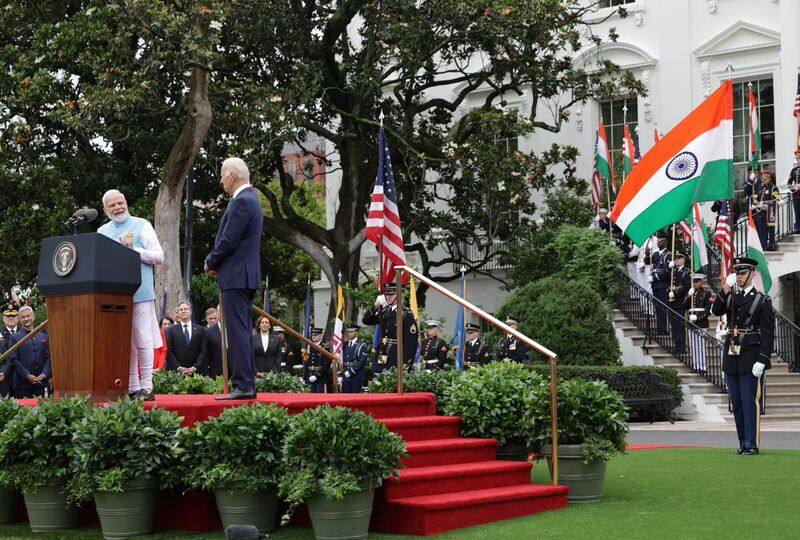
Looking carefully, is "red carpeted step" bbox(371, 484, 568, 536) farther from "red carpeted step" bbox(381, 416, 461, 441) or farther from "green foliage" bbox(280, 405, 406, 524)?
"red carpeted step" bbox(381, 416, 461, 441)

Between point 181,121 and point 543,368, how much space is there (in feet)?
35.9

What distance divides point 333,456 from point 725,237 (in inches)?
635

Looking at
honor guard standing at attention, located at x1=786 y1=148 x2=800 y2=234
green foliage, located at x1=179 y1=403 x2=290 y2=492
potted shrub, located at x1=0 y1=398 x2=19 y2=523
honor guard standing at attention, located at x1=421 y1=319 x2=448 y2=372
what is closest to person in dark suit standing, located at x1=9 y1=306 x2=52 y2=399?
potted shrub, located at x1=0 y1=398 x2=19 y2=523

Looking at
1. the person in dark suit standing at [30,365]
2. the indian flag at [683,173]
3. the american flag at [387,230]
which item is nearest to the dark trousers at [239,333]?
the american flag at [387,230]

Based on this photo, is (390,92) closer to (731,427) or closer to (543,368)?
(543,368)

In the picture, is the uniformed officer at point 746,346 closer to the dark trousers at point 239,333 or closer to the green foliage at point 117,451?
the dark trousers at point 239,333

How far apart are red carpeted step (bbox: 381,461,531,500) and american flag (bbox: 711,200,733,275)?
Result: 468 inches

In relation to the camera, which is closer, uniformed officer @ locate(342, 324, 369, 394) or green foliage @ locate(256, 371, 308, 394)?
green foliage @ locate(256, 371, 308, 394)

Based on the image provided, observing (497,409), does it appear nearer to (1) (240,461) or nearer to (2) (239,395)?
(2) (239,395)

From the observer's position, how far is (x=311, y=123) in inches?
1094

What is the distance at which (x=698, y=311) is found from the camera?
76.6ft

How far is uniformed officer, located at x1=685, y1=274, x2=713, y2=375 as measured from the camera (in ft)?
76.2

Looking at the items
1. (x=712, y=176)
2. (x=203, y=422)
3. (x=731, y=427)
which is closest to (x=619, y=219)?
(x=712, y=176)

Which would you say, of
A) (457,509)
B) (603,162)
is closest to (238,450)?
(457,509)
